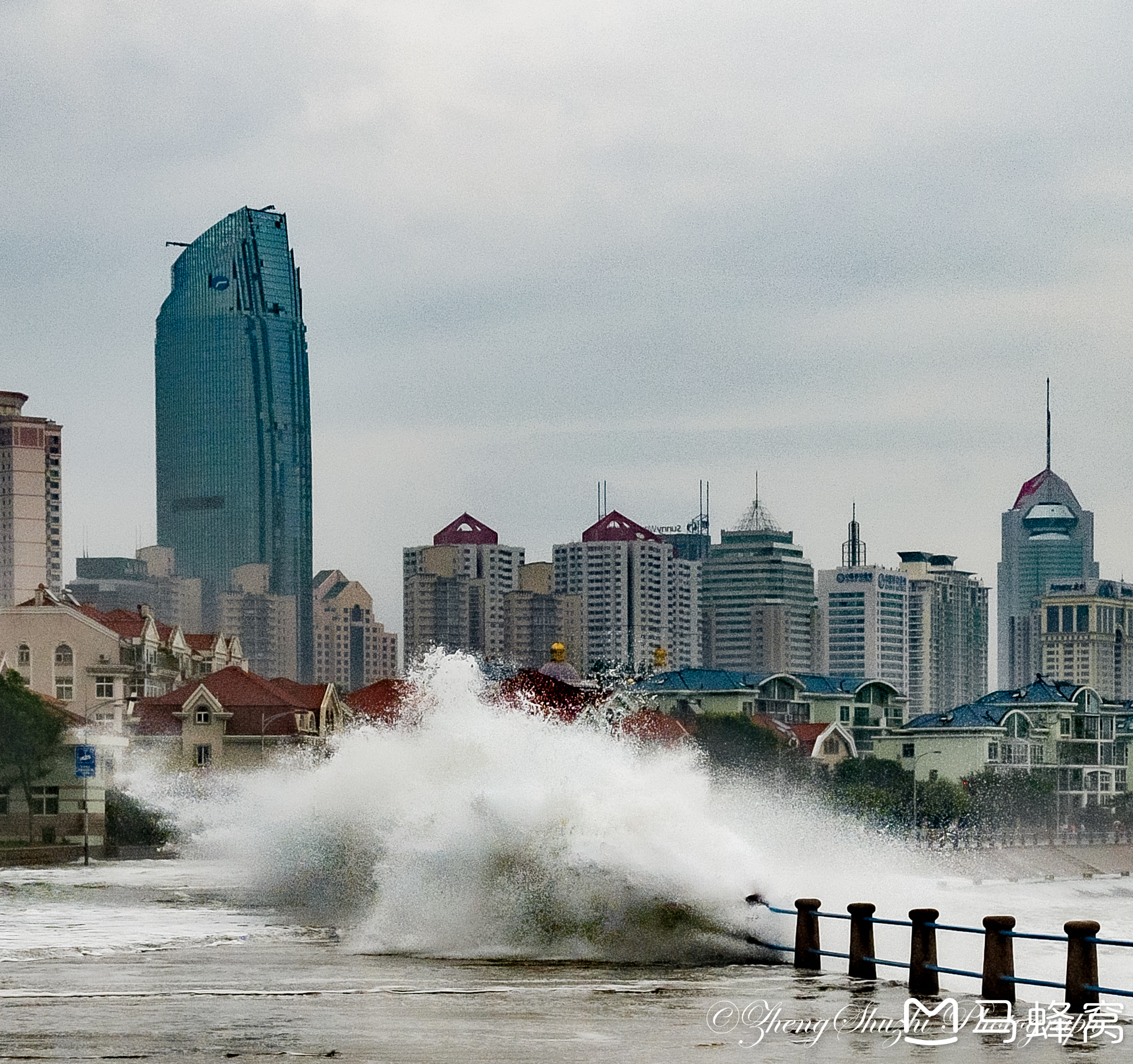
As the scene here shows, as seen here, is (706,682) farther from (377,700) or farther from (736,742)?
(377,700)

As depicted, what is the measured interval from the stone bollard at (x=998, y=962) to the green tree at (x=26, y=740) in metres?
66.8

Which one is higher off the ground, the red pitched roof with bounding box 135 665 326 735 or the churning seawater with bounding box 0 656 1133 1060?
the churning seawater with bounding box 0 656 1133 1060

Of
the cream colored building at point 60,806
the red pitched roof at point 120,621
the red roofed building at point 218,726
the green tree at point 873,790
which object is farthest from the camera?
the green tree at point 873,790

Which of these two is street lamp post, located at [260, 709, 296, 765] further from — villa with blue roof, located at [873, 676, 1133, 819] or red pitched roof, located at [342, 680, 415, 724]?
villa with blue roof, located at [873, 676, 1133, 819]

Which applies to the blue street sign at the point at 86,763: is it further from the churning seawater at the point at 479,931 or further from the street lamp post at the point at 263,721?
the street lamp post at the point at 263,721

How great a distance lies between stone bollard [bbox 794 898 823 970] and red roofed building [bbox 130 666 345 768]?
270ft

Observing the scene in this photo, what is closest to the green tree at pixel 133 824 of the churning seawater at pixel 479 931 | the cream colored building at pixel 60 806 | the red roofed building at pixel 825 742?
the cream colored building at pixel 60 806

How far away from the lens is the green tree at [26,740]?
83.2 m

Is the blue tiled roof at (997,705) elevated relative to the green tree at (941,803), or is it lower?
elevated

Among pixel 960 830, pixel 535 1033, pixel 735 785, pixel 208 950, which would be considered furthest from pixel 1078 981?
pixel 960 830

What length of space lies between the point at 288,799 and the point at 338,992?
35.2m

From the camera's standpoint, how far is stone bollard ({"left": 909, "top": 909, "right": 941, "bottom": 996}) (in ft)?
70.4

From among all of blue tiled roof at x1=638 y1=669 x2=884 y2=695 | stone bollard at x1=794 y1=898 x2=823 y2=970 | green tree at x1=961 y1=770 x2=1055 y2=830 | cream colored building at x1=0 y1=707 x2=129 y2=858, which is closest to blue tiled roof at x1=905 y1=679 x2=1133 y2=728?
green tree at x1=961 y1=770 x2=1055 y2=830

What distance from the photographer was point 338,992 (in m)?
22.1
